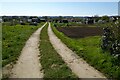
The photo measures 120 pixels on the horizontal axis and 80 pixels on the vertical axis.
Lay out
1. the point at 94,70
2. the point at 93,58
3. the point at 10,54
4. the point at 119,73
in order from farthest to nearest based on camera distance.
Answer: the point at 10,54
the point at 93,58
the point at 94,70
the point at 119,73

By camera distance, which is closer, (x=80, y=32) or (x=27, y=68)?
(x=27, y=68)

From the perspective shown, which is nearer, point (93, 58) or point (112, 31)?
point (93, 58)

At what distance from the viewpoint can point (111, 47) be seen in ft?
48.2

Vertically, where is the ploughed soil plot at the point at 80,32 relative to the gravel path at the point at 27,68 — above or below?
below

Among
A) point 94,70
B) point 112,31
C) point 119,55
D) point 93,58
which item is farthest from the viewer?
point 112,31

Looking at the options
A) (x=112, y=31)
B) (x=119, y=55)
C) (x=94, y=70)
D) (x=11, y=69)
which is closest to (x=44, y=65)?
(x=11, y=69)

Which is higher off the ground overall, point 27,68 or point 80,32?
point 27,68

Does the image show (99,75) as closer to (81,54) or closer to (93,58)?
(93,58)

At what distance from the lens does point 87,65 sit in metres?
13.3

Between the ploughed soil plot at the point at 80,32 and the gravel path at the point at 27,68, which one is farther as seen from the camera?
the ploughed soil plot at the point at 80,32

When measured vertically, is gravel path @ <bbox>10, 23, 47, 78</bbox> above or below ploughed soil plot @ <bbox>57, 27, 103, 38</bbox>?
above

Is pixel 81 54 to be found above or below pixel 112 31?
below

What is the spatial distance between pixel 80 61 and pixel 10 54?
463cm

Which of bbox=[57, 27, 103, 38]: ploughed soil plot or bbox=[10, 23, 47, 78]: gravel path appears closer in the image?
bbox=[10, 23, 47, 78]: gravel path
